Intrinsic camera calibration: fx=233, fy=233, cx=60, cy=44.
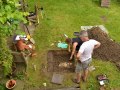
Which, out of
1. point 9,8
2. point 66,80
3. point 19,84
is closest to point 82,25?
point 66,80

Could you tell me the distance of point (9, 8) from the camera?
19.5 ft

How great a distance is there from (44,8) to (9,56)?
21.6ft

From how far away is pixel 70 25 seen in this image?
1348 cm

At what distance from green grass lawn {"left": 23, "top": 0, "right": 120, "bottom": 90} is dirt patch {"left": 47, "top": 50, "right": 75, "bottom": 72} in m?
0.30

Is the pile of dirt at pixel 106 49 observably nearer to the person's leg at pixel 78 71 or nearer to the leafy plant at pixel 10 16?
the person's leg at pixel 78 71

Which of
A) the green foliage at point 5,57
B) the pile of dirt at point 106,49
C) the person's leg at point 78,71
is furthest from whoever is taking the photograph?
the pile of dirt at point 106,49

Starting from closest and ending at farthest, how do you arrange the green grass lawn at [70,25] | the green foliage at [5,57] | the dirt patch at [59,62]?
the green foliage at [5,57]
the green grass lawn at [70,25]
the dirt patch at [59,62]

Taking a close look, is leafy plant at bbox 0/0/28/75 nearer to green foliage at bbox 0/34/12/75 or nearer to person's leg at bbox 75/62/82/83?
green foliage at bbox 0/34/12/75

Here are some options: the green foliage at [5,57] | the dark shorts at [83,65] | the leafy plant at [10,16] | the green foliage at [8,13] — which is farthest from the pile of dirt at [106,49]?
the green foliage at [8,13]

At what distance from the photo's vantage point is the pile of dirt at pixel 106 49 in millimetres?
11156

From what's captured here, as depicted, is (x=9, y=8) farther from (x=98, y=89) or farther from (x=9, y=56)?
(x=98, y=89)

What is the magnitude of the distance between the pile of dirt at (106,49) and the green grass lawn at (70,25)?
31cm

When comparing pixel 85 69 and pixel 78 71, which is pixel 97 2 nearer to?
pixel 85 69

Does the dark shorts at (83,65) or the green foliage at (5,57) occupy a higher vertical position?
the green foliage at (5,57)
